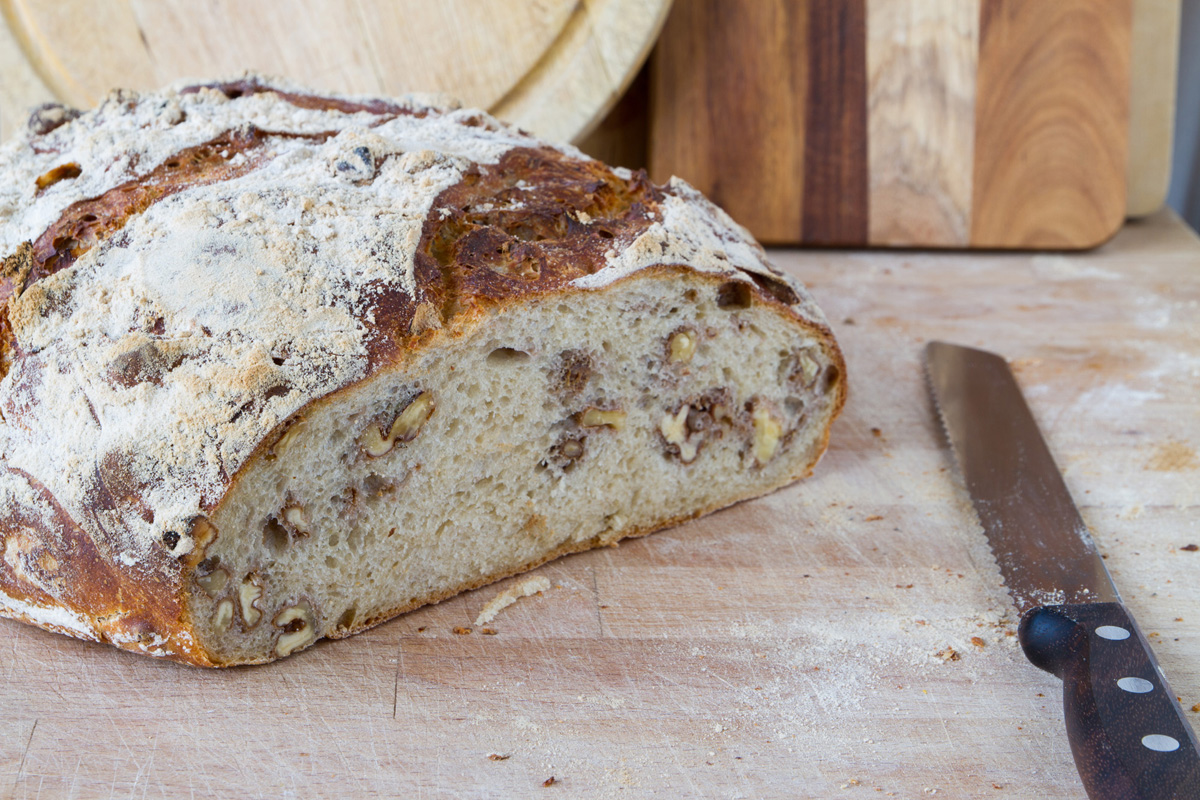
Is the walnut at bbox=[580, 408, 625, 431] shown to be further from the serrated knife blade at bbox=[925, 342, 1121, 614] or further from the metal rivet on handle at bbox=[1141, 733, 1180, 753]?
the metal rivet on handle at bbox=[1141, 733, 1180, 753]

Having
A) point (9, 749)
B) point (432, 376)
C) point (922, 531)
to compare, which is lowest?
point (922, 531)

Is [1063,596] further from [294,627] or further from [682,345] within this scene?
[294,627]

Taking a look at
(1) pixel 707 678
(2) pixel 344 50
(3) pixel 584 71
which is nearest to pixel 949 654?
(1) pixel 707 678

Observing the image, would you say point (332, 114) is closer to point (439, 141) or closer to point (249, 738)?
point (439, 141)

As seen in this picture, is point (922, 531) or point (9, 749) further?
point (922, 531)

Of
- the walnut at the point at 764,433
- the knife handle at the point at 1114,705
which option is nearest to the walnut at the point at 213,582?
the walnut at the point at 764,433

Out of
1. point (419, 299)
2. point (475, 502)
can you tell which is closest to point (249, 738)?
point (475, 502)
